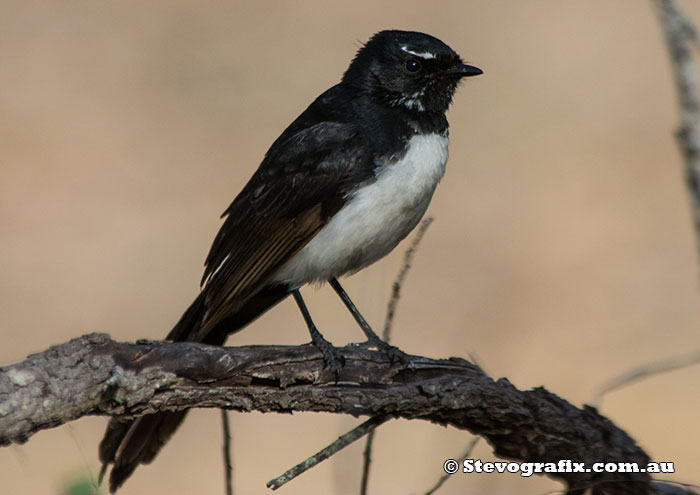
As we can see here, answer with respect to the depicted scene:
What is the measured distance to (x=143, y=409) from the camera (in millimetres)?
3328

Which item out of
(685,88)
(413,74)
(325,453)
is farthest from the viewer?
(413,74)

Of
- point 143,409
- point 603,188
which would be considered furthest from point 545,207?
point 143,409

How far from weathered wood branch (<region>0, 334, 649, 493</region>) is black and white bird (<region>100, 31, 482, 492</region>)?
64 centimetres

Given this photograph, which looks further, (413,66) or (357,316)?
(357,316)

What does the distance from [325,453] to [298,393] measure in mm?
293

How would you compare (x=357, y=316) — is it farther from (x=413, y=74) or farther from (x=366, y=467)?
(x=366, y=467)

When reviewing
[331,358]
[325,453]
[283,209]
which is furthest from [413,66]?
[325,453]

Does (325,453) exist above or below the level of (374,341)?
below

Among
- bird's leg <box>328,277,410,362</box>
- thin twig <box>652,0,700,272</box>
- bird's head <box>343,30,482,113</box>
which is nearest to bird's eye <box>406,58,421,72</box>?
bird's head <box>343,30,482,113</box>

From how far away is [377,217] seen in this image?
475cm

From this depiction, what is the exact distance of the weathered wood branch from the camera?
120 inches

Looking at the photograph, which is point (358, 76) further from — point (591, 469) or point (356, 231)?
point (591, 469)

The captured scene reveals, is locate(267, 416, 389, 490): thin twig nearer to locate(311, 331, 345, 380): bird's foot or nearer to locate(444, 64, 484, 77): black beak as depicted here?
locate(311, 331, 345, 380): bird's foot

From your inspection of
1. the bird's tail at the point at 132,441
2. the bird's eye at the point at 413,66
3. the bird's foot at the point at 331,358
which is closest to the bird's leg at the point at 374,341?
the bird's foot at the point at 331,358
